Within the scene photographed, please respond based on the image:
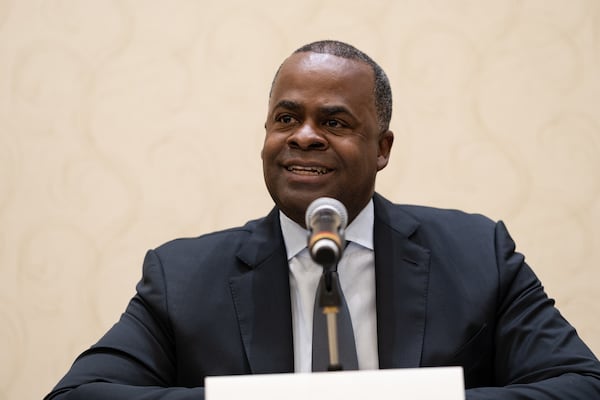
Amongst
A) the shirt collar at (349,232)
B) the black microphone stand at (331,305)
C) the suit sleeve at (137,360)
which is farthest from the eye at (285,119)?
the black microphone stand at (331,305)

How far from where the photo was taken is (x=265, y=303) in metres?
1.89

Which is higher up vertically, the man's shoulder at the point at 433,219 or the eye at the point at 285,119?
the eye at the point at 285,119

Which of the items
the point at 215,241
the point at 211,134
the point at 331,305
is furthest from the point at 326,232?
the point at 211,134

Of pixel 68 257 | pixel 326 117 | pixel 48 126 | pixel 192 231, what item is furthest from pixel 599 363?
pixel 48 126

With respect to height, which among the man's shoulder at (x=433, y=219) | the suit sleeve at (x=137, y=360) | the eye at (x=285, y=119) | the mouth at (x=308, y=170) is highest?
the eye at (x=285, y=119)

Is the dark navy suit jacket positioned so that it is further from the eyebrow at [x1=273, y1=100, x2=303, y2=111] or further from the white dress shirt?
the eyebrow at [x1=273, y1=100, x2=303, y2=111]

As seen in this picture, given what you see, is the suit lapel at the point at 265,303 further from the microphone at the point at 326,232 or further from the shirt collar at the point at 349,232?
the microphone at the point at 326,232

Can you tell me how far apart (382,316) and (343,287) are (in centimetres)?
12

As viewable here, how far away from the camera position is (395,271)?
194 centimetres

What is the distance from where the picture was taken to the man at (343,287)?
1.83 m

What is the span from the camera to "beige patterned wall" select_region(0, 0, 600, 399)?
2.57 meters

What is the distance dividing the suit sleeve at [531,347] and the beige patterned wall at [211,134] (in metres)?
0.60

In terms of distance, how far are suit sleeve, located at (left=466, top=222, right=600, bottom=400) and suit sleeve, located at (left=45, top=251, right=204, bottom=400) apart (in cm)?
64

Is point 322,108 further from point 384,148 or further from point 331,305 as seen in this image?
point 331,305
